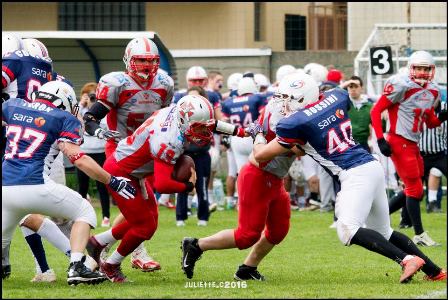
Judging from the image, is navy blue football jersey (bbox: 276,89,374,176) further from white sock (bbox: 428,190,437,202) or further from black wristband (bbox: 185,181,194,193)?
white sock (bbox: 428,190,437,202)

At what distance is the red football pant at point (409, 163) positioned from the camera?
11.8m

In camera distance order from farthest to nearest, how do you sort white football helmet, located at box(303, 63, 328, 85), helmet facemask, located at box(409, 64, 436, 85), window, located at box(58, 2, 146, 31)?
window, located at box(58, 2, 146, 31), white football helmet, located at box(303, 63, 328, 85), helmet facemask, located at box(409, 64, 436, 85)

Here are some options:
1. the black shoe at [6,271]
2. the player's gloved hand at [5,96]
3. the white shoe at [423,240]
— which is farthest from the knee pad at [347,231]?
the white shoe at [423,240]

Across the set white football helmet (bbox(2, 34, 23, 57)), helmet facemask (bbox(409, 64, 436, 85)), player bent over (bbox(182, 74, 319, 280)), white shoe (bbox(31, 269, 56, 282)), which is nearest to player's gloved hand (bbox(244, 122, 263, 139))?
player bent over (bbox(182, 74, 319, 280))

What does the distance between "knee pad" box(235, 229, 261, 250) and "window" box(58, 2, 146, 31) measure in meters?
19.3

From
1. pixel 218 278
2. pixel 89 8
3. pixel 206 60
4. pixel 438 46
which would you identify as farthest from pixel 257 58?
pixel 218 278

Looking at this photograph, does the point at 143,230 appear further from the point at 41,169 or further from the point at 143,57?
the point at 143,57

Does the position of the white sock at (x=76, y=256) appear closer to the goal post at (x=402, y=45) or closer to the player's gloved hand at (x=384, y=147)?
the player's gloved hand at (x=384, y=147)

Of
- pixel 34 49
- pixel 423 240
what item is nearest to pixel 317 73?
pixel 423 240

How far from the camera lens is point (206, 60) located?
22672 millimetres

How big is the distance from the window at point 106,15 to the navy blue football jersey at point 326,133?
19.7 meters

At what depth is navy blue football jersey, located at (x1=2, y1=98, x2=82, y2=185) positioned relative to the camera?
8.12 meters

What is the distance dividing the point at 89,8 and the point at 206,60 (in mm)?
6229

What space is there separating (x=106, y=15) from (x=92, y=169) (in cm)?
2003
